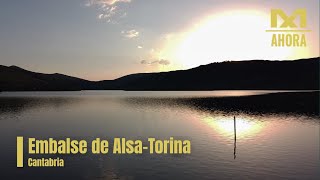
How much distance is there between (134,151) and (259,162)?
1829 centimetres

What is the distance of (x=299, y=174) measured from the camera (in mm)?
39281

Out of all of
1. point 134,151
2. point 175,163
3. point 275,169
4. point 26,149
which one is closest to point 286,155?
point 275,169

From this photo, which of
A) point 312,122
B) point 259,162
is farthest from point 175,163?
point 312,122

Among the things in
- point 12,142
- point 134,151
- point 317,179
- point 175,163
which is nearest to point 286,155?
point 317,179

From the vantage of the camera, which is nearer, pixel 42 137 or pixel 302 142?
pixel 302 142

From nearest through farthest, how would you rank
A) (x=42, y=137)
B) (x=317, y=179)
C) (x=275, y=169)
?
(x=317, y=179) → (x=275, y=169) → (x=42, y=137)

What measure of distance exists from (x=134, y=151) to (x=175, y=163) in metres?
10.5

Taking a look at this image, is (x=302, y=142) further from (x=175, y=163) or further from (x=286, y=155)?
(x=175, y=163)

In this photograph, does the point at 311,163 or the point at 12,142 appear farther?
the point at 12,142

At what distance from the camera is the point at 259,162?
4500 centimetres

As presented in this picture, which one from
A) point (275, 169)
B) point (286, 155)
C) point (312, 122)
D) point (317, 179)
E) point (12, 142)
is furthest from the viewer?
point (312, 122)

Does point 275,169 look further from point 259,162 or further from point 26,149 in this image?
point 26,149

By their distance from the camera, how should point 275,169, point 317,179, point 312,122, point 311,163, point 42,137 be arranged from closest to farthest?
point 317,179, point 275,169, point 311,163, point 42,137, point 312,122

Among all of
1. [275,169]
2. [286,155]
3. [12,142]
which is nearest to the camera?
[275,169]
